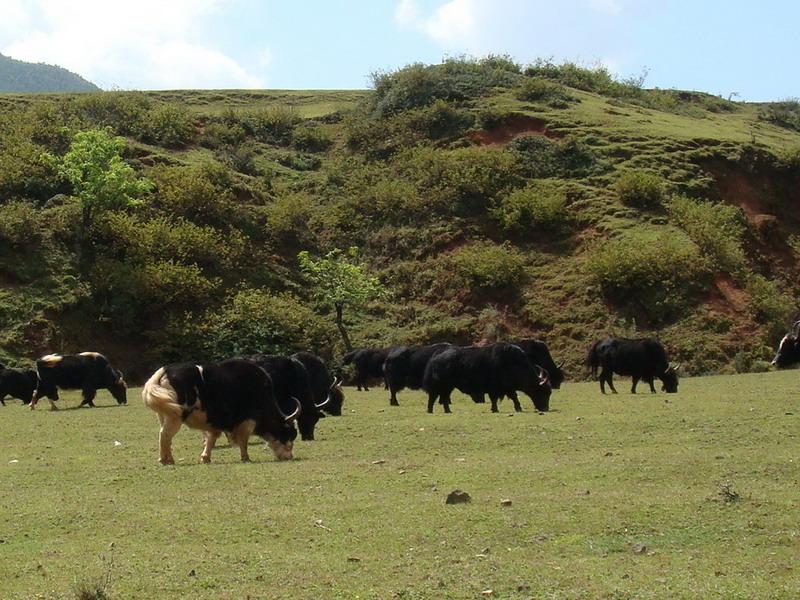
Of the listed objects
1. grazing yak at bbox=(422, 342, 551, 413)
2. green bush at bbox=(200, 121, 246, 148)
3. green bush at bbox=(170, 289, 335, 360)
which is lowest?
grazing yak at bbox=(422, 342, 551, 413)

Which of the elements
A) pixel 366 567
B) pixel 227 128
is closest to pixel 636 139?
pixel 227 128

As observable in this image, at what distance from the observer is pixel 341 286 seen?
42.2 m

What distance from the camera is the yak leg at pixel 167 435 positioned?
13352mm

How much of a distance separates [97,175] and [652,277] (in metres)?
22.6

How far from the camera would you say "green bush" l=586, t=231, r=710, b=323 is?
135 feet

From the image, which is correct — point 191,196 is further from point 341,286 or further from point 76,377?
point 76,377

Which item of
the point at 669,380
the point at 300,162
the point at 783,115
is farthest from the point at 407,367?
the point at 783,115

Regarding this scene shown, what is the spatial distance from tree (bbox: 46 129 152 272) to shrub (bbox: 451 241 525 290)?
13.8 metres

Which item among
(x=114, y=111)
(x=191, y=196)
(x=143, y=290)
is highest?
(x=114, y=111)

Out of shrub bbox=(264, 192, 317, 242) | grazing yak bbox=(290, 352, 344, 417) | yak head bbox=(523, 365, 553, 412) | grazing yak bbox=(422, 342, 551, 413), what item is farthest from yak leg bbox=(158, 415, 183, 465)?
shrub bbox=(264, 192, 317, 242)

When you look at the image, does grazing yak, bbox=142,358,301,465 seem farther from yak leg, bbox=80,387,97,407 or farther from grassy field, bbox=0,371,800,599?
yak leg, bbox=80,387,97,407

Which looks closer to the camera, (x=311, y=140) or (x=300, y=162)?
(x=300, y=162)

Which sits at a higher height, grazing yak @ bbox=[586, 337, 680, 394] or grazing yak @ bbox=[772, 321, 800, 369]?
grazing yak @ bbox=[772, 321, 800, 369]

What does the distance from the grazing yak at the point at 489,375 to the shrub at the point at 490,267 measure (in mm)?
21949
